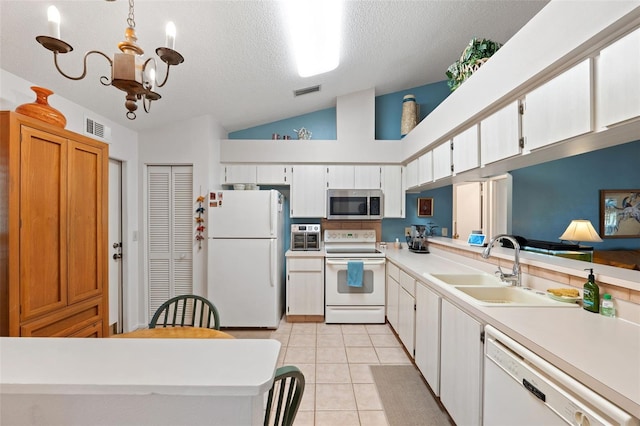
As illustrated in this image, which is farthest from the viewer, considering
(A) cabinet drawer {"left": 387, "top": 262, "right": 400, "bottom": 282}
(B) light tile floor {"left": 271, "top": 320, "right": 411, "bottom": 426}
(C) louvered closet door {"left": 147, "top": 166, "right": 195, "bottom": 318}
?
(C) louvered closet door {"left": 147, "top": 166, "right": 195, "bottom": 318}

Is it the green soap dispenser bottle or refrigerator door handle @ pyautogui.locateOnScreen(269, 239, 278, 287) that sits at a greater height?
the green soap dispenser bottle

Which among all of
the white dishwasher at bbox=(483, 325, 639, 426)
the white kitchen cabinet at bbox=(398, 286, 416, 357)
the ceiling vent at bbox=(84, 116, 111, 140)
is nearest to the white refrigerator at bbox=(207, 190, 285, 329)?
the ceiling vent at bbox=(84, 116, 111, 140)

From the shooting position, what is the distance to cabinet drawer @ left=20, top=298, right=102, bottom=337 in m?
1.56

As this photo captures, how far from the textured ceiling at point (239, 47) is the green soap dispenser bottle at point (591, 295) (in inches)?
87.7

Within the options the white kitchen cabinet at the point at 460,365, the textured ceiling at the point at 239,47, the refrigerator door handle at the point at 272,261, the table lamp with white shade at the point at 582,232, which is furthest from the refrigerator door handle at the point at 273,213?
the table lamp with white shade at the point at 582,232

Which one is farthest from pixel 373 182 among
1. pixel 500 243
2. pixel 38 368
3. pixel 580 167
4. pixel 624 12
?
pixel 38 368

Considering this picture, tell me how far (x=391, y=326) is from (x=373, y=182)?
1.86 m

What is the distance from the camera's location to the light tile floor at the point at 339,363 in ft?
6.33

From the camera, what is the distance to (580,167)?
2564 mm

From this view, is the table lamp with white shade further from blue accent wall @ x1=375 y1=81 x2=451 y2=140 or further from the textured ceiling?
blue accent wall @ x1=375 y1=81 x2=451 y2=140

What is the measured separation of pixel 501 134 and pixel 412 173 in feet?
5.80

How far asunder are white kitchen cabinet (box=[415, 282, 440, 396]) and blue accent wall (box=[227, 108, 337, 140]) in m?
2.61

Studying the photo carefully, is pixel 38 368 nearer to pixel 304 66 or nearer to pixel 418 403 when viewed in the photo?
pixel 418 403

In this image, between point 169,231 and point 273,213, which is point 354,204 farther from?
point 169,231
